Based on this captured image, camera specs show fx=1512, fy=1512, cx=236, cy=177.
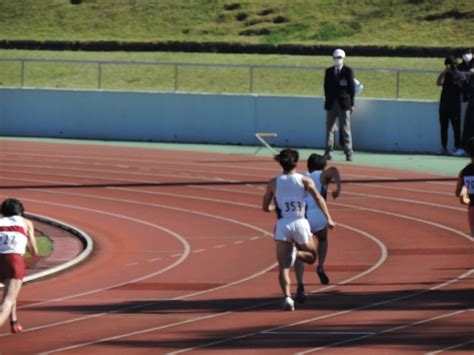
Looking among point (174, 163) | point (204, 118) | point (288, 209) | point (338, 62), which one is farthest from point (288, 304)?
point (204, 118)

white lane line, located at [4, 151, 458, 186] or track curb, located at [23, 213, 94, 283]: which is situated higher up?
white lane line, located at [4, 151, 458, 186]

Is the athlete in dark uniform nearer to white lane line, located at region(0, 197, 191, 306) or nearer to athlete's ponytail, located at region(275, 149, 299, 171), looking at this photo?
athlete's ponytail, located at region(275, 149, 299, 171)

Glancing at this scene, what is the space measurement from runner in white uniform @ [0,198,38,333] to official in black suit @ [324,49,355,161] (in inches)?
670

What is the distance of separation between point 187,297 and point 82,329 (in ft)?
7.44

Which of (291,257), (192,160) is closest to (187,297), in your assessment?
(291,257)

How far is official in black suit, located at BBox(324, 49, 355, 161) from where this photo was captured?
29.9m

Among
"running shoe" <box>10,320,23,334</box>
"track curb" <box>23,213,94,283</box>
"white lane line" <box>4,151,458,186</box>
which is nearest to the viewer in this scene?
"running shoe" <box>10,320,23,334</box>

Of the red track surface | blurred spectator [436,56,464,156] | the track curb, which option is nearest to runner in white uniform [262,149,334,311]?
the red track surface

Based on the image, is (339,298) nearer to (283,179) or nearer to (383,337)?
(283,179)

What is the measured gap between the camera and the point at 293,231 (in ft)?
47.8

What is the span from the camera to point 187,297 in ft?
51.6

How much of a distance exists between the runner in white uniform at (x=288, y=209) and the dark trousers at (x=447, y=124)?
57.8 feet

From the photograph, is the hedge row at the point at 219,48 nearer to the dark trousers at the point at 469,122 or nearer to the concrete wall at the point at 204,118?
the concrete wall at the point at 204,118

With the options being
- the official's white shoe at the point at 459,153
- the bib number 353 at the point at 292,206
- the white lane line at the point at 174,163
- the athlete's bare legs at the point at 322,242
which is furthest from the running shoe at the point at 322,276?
the official's white shoe at the point at 459,153
